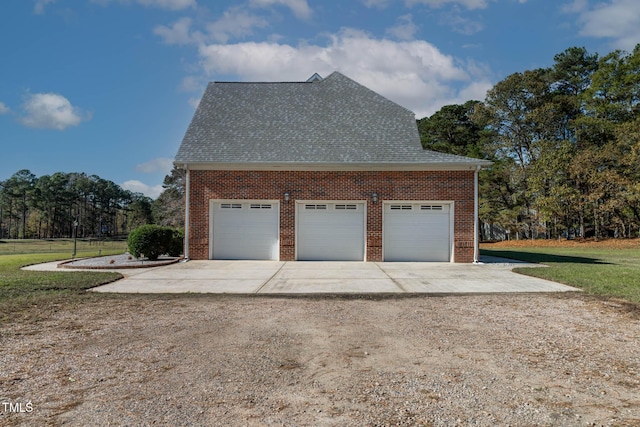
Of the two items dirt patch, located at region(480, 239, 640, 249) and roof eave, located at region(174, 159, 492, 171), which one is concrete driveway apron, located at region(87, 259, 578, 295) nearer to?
roof eave, located at region(174, 159, 492, 171)

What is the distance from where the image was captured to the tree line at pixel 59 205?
63.6 m

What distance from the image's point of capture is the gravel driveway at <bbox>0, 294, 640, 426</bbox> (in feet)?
→ 8.54

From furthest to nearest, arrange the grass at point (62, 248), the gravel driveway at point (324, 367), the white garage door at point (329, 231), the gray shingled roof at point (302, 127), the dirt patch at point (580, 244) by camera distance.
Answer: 1. the dirt patch at point (580, 244)
2. the grass at point (62, 248)
3. the white garage door at point (329, 231)
4. the gray shingled roof at point (302, 127)
5. the gravel driveway at point (324, 367)

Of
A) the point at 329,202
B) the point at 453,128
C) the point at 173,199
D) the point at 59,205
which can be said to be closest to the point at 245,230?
the point at 329,202

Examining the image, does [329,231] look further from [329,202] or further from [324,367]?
[324,367]

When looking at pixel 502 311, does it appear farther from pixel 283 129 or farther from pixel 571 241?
pixel 571 241

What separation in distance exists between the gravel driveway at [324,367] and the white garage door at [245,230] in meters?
7.91

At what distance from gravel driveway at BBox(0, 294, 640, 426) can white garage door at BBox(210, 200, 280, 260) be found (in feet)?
25.9

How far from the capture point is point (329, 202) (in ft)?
44.7

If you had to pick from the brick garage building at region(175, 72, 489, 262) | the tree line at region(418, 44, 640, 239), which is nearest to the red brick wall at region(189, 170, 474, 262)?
the brick garage building at region(175, 72, 489, 262)

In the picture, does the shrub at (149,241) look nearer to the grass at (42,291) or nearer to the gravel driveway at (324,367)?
the grass at (42,291)

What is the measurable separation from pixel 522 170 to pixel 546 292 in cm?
2594

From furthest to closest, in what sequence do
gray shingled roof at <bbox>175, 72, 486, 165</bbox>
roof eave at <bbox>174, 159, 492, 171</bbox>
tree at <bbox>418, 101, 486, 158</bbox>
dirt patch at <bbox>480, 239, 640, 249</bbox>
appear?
tree at <bbox>418, 101, 486, 158</bbox>, dirt patch at <bbox>480, 239, 640, 249</bbox>, gray shingled roof at <bbox>175, 72, 486, 165</bbox>, roof eave at <bbox>174, 159, 492, 171</bbox>

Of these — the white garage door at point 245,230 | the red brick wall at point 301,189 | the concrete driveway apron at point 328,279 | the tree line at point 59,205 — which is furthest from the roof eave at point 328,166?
the tree line at point 59,205
